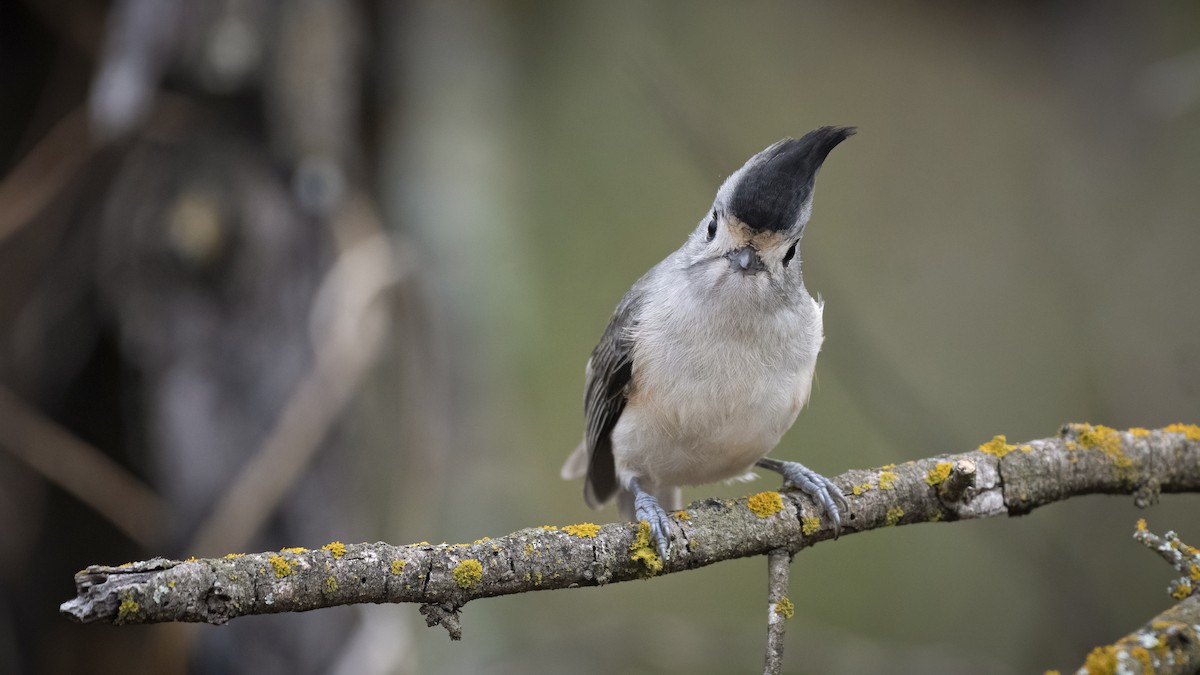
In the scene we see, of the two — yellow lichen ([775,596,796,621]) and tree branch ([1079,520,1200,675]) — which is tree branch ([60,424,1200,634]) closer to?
yellow lichen ([775,596,796,621])

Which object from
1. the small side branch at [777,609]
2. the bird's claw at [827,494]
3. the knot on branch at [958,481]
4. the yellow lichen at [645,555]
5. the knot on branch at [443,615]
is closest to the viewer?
the knot on branch at [443,615]

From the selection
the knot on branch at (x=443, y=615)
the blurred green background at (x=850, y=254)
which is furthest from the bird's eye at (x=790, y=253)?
the blurred green background at (x=850, y=254)

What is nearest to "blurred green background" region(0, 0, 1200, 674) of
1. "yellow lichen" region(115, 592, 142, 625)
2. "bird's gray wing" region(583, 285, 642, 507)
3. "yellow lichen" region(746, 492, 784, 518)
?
"bird's gray wing" region(583, 285, 642, 507)

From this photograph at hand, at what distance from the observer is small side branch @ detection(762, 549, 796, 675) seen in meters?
1.68

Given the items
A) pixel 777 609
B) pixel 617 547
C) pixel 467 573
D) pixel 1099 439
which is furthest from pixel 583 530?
pixel 1099 439

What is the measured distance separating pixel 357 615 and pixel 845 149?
10.2 feet

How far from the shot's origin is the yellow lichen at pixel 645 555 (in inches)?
70.9

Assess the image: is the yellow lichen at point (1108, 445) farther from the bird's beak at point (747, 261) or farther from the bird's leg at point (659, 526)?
the bird's leg at point (659, 526)

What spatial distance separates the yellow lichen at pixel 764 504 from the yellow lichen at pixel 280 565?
97 cm

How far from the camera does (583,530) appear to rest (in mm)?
1786

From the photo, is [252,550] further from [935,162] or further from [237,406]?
[935,162]

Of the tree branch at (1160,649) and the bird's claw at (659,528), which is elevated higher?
the bird's claw at (659,528)

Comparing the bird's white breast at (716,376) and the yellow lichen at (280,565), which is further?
the bird's white breast at (716,376)

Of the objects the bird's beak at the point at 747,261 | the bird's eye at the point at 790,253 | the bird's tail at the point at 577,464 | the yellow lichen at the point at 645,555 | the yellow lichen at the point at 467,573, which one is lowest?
the yellow lichen at the point at 467,573
